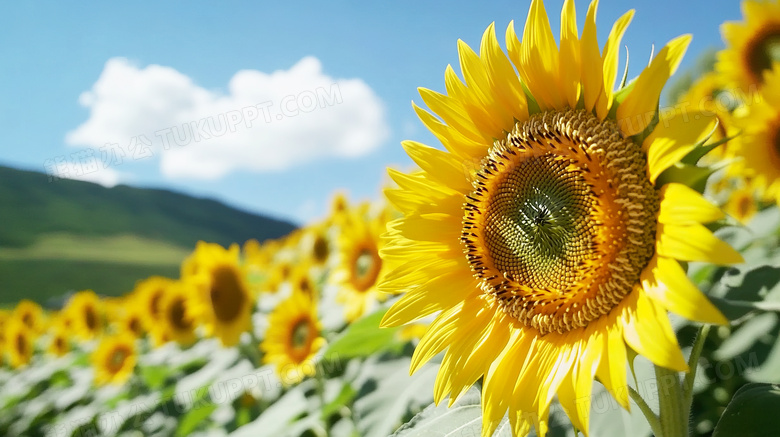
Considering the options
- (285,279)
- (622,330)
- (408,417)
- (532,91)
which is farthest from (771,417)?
(285,279)

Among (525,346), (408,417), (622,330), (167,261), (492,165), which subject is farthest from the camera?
(167,261)

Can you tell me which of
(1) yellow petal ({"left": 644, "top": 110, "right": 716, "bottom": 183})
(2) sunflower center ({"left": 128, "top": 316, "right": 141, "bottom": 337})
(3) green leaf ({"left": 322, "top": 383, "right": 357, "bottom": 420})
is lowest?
(3) green leaf ({"left": 322, "top": 383, "right": 357, "bottom": 420})

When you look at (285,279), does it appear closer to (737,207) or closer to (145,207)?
(737,207)

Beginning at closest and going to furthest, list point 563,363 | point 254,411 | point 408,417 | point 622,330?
1. point 622,330
2. point 563,363
3. point 408,417
4. point 254,411

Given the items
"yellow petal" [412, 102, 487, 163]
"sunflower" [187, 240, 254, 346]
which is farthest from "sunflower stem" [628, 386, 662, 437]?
"sunflower" [187, 240, 254, 346]

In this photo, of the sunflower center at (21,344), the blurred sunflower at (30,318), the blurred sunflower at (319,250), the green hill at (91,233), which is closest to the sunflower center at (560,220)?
the blurred sunflower at (319,250)

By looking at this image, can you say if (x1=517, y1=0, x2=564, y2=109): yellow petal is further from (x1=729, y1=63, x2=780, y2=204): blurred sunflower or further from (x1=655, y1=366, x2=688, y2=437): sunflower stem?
(x1=729, y1=63, x2=780, y2=204): blurred sunflower

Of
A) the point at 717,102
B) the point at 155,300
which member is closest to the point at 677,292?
the point at 717,102
